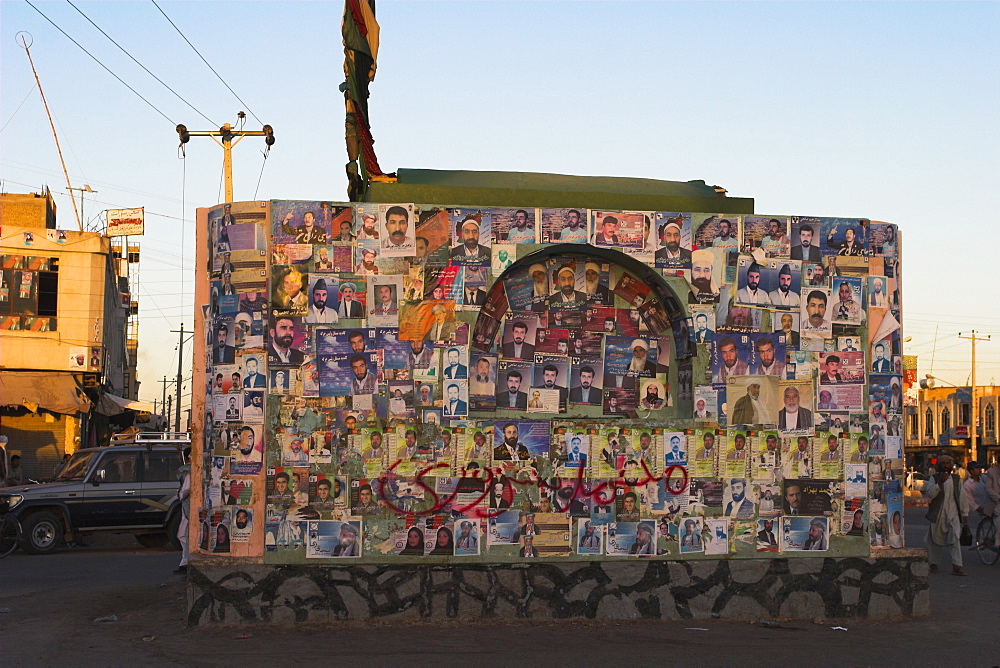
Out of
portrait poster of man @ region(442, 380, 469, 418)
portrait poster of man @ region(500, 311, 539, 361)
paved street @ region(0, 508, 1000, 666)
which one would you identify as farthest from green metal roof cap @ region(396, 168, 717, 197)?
paved street @ region(0, 508, 1000, 666)

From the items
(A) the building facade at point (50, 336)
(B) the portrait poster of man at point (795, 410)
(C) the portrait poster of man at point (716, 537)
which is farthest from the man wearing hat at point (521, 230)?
(A) the building facade at point (50, 336)

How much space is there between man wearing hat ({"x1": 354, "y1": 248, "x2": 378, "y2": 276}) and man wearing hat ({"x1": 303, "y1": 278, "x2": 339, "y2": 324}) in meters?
0.36

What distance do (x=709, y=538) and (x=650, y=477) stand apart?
85 cm

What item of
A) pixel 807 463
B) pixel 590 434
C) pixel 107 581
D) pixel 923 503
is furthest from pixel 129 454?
pixel 923 503

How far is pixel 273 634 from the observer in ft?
33.1

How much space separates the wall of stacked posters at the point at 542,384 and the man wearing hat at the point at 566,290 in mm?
14

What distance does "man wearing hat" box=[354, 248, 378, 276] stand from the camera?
35.3 ft

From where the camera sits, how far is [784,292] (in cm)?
1128

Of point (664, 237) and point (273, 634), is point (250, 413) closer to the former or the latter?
point (273, 634)

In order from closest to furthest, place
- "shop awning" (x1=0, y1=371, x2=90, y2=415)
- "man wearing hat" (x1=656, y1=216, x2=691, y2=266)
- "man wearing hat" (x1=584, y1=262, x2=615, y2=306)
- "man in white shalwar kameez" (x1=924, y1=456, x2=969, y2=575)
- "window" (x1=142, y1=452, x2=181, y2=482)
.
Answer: "man wearing hat" (x1=656, y1=216, x2=691, y2=266), "man wearing hat" (x1=584, y1=262, x2=615, y2=306), "man in white shalwar kameez" (x1=924, y1=456, x2=969, y2=575), "window" (x1=142, y1=452, x2=181, y2=482), "shop awning" (x1=0, y1=371, x2=90, y2=415)

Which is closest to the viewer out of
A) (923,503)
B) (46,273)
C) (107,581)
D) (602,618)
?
(602,618)

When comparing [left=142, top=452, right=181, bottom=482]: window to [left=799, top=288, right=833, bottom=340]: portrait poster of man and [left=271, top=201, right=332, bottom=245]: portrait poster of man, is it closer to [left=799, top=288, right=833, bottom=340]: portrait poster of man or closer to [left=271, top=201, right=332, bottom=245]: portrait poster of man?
[left=271, top=201, right=332, bottom=245]: portrait poster of man

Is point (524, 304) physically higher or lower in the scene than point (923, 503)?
higher

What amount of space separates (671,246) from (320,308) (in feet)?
11.6
